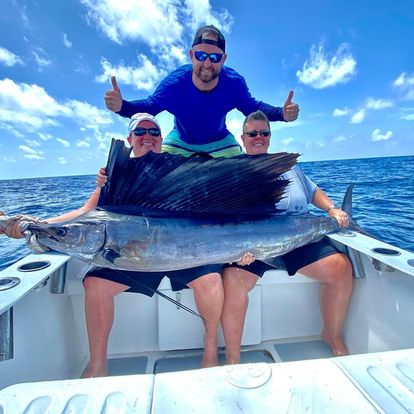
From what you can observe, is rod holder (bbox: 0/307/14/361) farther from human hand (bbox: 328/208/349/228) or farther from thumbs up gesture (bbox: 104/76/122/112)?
human hand (bbox: 328/208/349/228)

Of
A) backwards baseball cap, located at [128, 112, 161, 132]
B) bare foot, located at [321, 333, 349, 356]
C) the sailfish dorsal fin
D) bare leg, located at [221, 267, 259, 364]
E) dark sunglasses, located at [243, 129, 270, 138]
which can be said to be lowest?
bare foot, located at [321, 333, 349, 356]

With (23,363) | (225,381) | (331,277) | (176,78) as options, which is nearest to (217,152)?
(176,78)

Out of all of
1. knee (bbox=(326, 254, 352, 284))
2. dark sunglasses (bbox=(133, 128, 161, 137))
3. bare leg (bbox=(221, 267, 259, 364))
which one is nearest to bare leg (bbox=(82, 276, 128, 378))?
bare leg (bbox=(221, 267, 259, 364))

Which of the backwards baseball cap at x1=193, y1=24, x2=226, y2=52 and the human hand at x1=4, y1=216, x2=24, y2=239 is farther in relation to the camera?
A: the backwards baseball cap at x1=193, y1=24, x2=226, y2=52

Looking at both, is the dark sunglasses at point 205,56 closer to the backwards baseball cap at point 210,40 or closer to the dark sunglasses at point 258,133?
the backwards baseball cap at point 210,40

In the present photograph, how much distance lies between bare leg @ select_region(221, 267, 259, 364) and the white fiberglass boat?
19cm

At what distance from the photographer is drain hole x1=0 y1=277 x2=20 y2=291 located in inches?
51.7

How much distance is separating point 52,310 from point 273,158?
1.45 meters

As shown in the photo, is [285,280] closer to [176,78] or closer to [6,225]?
[6,225]

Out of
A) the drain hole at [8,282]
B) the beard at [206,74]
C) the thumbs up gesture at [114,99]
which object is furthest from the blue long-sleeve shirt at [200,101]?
the drain hole at [8,282]

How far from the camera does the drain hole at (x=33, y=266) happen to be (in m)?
1.55

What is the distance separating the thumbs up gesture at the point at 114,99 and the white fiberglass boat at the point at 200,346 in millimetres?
1240

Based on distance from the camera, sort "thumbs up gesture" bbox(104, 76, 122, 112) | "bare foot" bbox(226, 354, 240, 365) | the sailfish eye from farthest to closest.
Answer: "thumbs up gesture" bbox(104, 76, 122, 112)
"bare foot" bbox(226, 354, 240, 365)
the sailfish eye

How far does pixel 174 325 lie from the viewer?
1.96m
